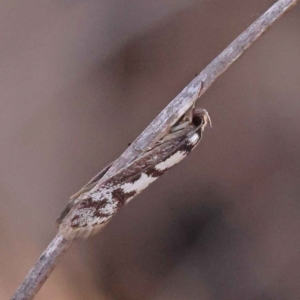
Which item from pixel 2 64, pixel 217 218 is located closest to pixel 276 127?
pixel 217 218

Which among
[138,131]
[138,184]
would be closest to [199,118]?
[138,184]

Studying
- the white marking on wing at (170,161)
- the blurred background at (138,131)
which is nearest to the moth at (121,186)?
the white marking on wing at (170,161)

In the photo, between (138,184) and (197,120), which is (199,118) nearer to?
(197,120)

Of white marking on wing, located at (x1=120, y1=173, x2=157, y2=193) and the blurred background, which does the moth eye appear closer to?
white marking on wing, located at (x1=120, y1=173, x2=157, y2=193)

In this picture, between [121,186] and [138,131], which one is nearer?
[121,186]

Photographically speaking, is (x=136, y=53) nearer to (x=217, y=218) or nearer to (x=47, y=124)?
(x=47, y=124)

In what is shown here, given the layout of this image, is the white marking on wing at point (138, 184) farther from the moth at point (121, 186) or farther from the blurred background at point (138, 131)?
the blurred background at point (138, 131)
